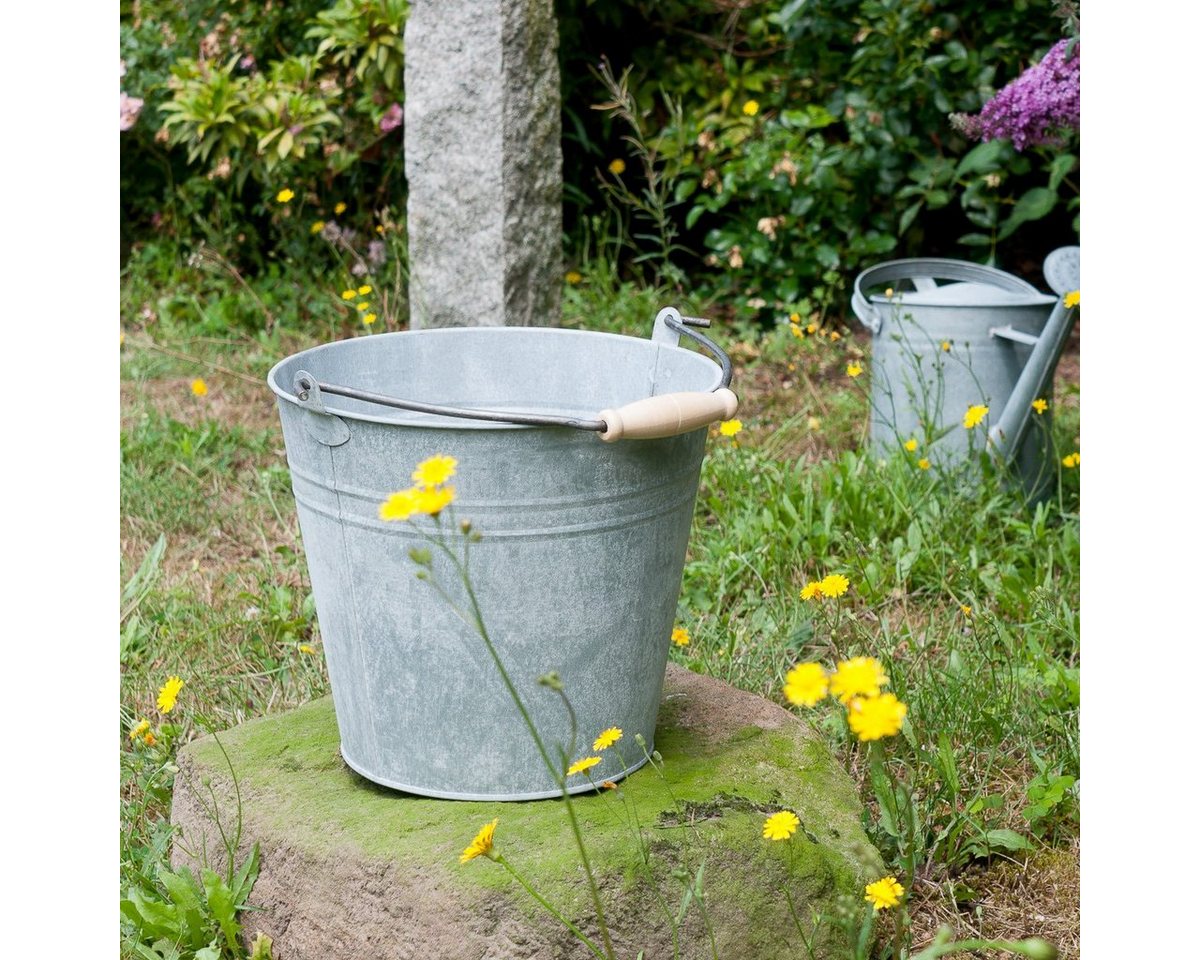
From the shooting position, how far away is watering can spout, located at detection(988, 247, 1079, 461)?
288cm

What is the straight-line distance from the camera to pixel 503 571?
156 centimetres

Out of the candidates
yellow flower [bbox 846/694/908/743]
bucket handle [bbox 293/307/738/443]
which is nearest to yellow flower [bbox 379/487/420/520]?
bucket handle [bbox 293/307/738/443]

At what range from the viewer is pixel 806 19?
419 cm

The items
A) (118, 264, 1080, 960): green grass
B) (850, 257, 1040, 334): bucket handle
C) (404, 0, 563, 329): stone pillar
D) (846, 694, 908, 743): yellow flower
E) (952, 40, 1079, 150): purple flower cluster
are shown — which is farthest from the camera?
(404, 0, 563, 329): stone pillar

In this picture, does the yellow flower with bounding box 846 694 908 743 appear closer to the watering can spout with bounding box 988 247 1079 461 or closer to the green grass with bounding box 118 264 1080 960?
the green grass with bounding box 118 264 1080 960

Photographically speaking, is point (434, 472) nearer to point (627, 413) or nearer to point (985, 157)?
point (627, 413)

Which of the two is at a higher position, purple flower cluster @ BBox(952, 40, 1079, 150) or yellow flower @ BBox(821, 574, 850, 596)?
purple flower cluster @ BBox(952, 40, 1079, 150)

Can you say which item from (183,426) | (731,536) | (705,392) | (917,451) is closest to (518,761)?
(705,392)

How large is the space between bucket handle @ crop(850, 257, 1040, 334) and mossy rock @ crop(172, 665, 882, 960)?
1601mm

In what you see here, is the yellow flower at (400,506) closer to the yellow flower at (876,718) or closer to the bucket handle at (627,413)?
the bucket handle at (627,413)

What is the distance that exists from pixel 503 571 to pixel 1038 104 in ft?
6.90

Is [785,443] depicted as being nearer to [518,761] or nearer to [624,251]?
[624,251]

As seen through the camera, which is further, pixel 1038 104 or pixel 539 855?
pixel 1038 104

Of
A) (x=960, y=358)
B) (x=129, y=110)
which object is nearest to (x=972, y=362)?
(x=960, y=358)
